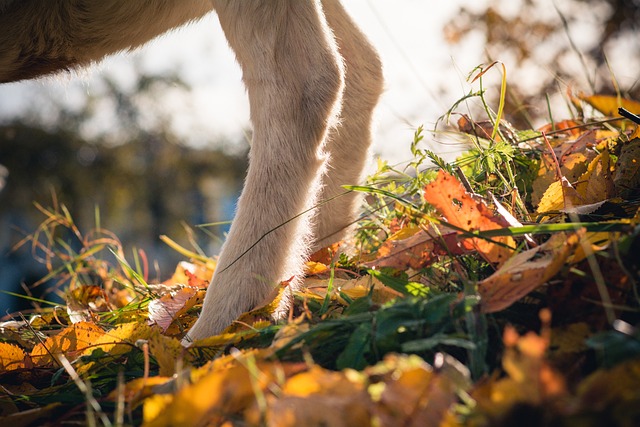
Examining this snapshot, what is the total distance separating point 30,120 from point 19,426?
26958mm

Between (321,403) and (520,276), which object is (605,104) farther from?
(321,403)

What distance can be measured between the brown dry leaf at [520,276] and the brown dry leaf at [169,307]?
924 millimetres

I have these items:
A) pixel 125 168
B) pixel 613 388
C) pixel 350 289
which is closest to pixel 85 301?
pixel 350 289

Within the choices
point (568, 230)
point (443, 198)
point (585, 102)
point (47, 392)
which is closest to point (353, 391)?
point (443, 198)

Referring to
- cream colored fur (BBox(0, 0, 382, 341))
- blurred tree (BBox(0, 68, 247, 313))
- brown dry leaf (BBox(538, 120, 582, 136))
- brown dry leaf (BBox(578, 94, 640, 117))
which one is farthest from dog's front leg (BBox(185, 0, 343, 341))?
blurred tree (BBox(0, 68, 247, 313))

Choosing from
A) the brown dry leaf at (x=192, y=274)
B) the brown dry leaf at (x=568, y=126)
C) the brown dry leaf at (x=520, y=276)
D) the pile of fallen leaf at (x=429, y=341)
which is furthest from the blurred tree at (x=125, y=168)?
the brown dry leaf at (x=520, y=276)

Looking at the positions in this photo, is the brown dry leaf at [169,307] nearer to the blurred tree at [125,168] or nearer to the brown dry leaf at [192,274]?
the brown dry leaf at [192,274]

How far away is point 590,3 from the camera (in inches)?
295

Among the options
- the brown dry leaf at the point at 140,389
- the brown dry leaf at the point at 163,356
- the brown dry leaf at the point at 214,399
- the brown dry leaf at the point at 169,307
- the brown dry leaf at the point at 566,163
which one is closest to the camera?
the brown dry leaf at the point at 214,399

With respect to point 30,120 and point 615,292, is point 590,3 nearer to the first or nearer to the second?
point 615,292

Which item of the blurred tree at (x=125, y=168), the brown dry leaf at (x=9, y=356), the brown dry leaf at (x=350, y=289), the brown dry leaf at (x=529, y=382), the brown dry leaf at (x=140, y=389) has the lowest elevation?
the brown dry leaf at (x=350, y=289)

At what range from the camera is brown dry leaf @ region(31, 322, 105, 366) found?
1546mm

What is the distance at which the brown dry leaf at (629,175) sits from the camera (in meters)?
1.57

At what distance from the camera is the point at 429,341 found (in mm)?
974
